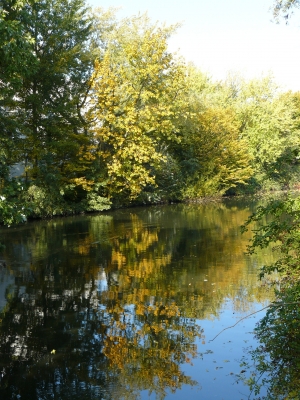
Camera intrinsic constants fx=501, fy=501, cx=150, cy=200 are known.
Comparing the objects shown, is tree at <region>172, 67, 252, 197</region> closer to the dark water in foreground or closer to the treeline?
the treeline

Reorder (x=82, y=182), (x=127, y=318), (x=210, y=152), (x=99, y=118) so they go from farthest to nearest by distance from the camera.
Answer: (x=210, y=152) → (x=99, y=118) → (x=82, y=182) → (x=127, y=318)

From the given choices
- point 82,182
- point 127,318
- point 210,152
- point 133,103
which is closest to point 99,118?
point 133,103

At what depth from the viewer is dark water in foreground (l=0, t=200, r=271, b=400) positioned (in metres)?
6.39

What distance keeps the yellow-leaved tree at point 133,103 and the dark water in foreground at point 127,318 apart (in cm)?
1428

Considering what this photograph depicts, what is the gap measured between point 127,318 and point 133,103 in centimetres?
2430

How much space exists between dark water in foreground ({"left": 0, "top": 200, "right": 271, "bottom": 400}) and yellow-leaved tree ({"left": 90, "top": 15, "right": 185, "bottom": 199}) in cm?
1428

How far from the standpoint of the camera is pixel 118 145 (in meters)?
31.5

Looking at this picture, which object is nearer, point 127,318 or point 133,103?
point 127,318

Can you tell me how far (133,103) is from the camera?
104 ft

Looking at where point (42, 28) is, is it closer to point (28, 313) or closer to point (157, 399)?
point (28, 313)

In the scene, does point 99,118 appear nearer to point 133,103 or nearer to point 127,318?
point 133,103

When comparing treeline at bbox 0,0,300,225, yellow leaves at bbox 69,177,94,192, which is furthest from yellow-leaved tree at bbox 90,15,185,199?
yellow leaves at bbox 69,177,94,192

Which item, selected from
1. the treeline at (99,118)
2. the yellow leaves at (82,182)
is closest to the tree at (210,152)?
the treeline at (99,118)

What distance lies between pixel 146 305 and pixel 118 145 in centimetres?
2246
